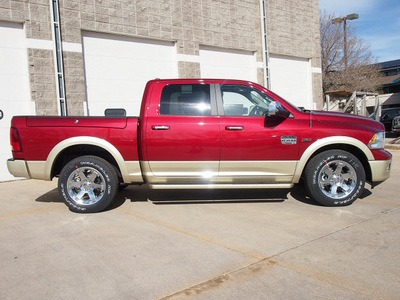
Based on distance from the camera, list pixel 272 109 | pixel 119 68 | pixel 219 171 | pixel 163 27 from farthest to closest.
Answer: pixel 163 27
pixel 119 68
pixel 219 171
pixel 272 109

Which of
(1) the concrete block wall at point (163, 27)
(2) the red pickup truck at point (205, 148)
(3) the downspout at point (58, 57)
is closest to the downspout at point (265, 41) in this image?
(1) the concrete block wall at point (163, 27)

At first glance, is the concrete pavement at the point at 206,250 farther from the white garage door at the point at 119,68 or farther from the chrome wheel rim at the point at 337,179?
the white garage door at the point at 119,68

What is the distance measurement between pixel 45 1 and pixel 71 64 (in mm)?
1653

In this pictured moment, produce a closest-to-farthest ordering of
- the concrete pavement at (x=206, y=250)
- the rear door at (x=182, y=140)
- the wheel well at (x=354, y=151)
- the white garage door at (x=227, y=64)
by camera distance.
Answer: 1. the concrete pavement at (x=206, y=250)
2. the rear door at (x=182, y=140)
3. the wheel well at (x=354, y=151)
4. the white garage door at (x=227, y=64)

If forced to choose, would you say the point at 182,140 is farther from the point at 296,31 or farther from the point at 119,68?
the point at 296,31

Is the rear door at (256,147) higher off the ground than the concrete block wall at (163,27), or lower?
lower

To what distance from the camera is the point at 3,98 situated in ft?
26.8

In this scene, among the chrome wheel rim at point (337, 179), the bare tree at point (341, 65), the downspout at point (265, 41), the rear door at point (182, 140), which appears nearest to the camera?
the rear door at point (182, 140)

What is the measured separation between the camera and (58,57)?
28.2ft

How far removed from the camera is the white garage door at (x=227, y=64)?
11.4 metres

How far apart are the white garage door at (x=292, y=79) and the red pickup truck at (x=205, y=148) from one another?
8831 mm

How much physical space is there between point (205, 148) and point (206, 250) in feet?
5.51

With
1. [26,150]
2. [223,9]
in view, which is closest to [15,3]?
[26,150]

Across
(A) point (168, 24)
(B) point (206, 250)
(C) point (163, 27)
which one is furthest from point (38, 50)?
(B) point (206, 250)
